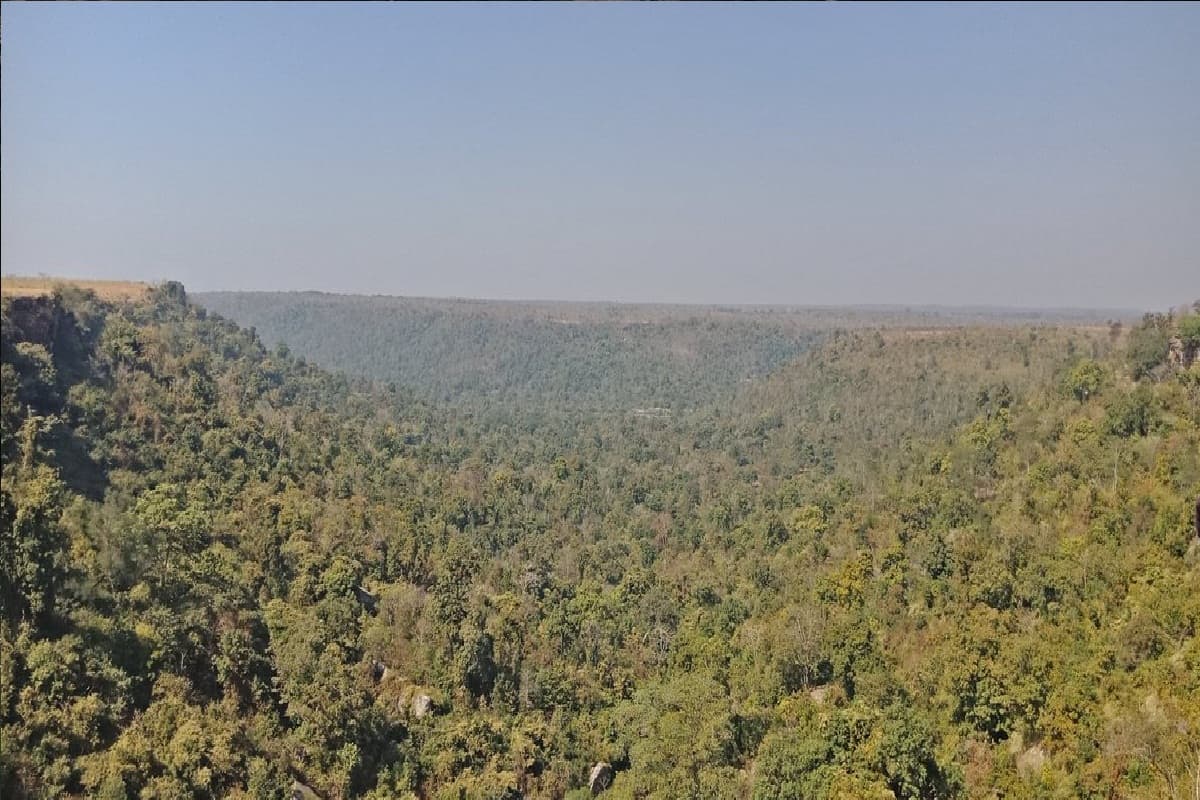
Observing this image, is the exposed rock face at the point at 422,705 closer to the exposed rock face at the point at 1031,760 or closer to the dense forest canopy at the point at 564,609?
the dense forest canopy at the point at 564,609

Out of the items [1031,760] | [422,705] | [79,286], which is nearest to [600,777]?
[422,705]

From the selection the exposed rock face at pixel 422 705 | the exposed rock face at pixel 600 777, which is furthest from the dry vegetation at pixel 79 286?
the exposed rock face at pixel 600 777

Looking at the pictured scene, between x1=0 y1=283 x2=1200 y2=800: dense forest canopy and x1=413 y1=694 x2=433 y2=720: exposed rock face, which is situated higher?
x1=0 y1=283 x2=1200 y2=800: dense forest canopy

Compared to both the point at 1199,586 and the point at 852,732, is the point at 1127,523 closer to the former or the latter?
the point at 1199,586

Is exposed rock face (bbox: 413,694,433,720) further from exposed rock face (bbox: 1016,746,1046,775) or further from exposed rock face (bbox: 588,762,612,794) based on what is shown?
exposed rock face (bbox: 1016,746,1046,775)

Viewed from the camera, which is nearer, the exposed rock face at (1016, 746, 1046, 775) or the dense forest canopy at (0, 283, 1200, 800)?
the dense forest canopy at (0, 283, 1200, 800)

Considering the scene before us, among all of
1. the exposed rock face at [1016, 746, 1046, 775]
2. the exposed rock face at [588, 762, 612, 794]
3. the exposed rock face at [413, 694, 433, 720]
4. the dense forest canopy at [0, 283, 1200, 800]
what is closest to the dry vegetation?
the dense forest canopy at [0, 283, 1200, 800]

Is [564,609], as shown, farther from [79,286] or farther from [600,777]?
[79,286]
